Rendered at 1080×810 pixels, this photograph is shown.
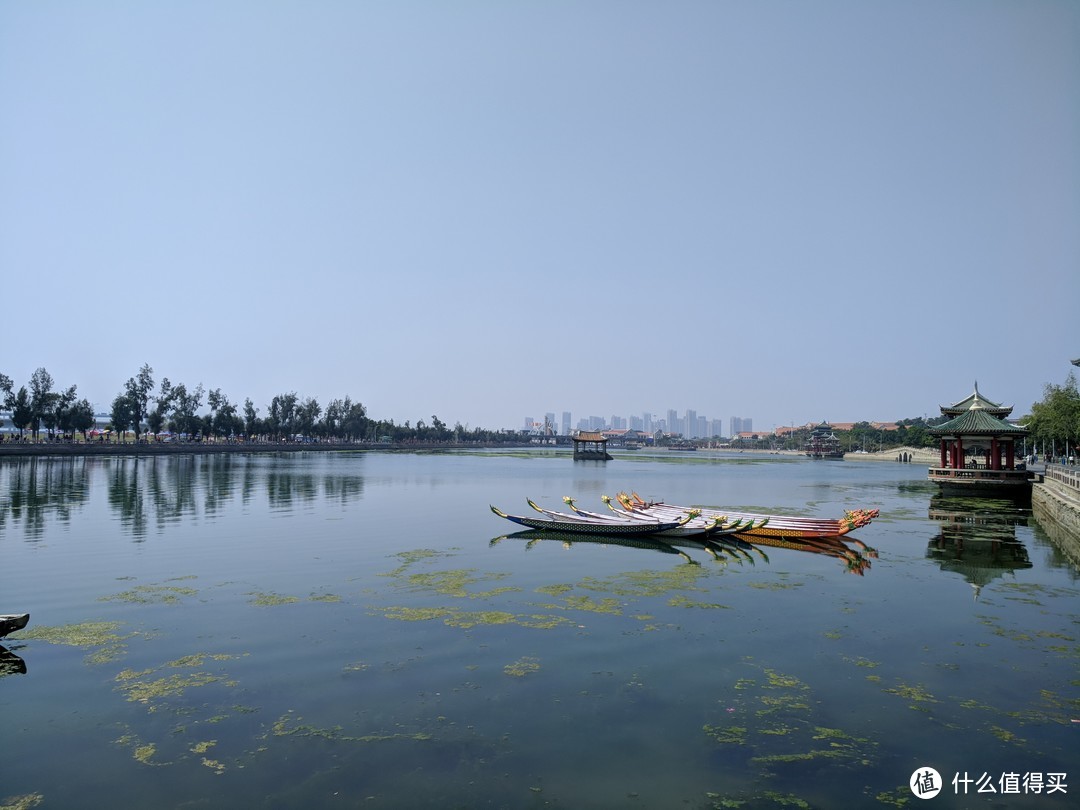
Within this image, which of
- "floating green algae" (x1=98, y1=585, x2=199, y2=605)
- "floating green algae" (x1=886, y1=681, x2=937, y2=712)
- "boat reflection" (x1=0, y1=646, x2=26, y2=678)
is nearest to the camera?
"floating green algae" (x1=886, y1=681, x2=937, y2=712)

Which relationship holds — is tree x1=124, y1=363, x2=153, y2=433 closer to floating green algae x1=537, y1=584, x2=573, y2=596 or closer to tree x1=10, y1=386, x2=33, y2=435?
tree x1=10, y1=386, x2=33, y2=435

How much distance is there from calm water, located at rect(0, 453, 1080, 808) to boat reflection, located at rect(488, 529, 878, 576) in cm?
47

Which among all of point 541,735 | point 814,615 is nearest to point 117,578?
point 541,735

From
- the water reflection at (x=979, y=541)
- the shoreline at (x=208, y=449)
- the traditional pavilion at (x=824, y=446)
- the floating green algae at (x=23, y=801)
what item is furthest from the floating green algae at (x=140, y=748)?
the traditional pavilion at (x=824, y=446)

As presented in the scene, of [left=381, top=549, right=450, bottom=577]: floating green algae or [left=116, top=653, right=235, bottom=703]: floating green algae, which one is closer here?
[left=116, top=653, right=235, bottom=703]: floating green algae

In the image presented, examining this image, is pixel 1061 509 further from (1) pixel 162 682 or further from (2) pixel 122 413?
(2) pixel 122 413

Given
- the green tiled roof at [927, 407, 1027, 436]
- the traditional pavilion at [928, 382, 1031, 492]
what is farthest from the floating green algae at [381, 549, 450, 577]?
the traditional pavilion at [928, 382, 1031, 492]

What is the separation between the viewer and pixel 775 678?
10.9 meters

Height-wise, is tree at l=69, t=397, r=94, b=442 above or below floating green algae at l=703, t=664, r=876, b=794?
above

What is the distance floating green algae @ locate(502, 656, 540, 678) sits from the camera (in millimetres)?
10977

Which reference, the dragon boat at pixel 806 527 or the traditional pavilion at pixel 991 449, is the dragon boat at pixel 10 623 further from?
the traditional pavilion at pixel 991 449

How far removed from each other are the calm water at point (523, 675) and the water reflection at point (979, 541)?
0.24 meters

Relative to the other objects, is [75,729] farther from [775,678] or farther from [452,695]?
[775,678]

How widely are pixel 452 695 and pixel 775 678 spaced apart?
212 inches
